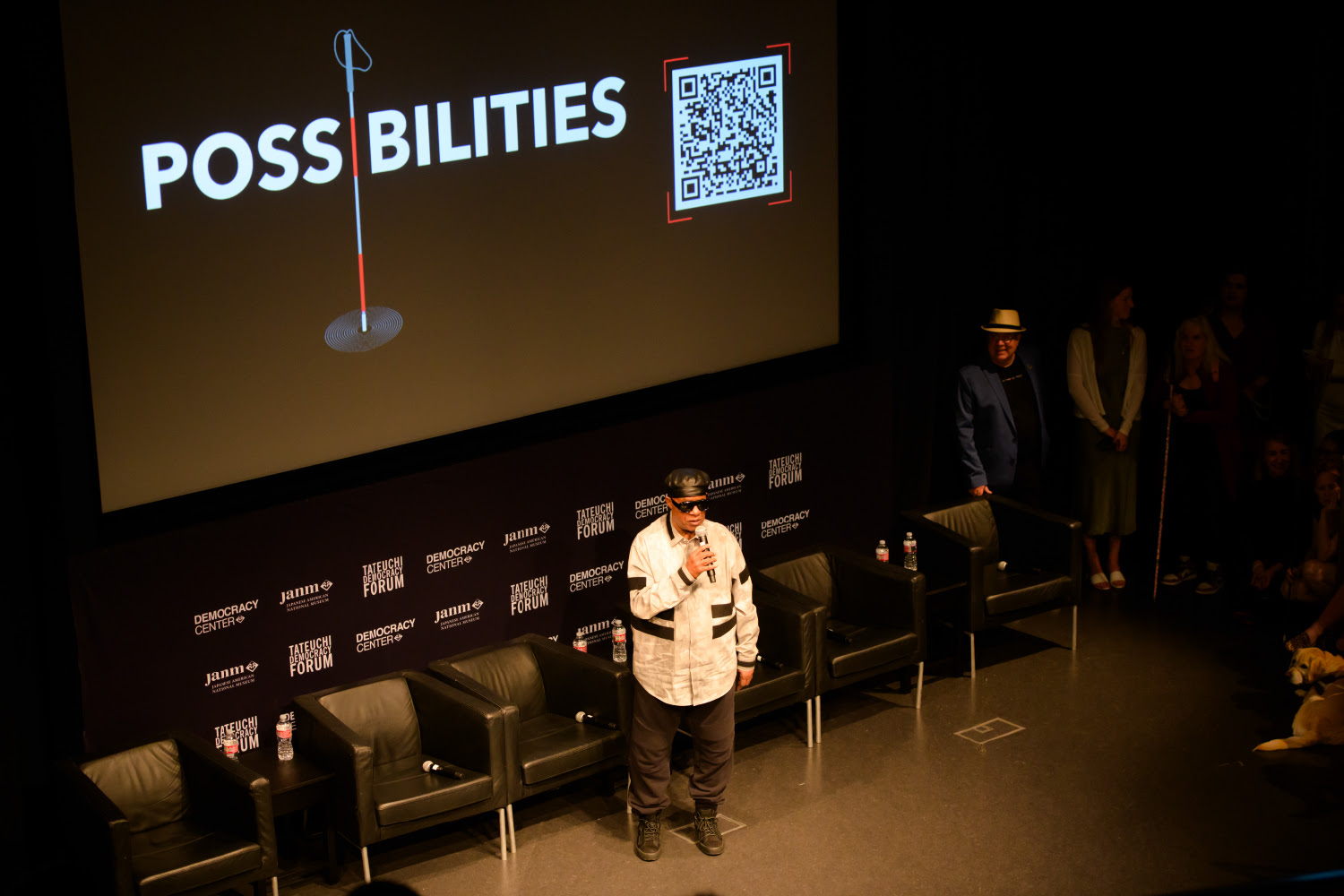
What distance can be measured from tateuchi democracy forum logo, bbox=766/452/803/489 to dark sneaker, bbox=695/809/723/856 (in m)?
2.08

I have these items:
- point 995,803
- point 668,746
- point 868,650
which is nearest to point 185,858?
point 668,746

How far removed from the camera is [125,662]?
5.63 meters

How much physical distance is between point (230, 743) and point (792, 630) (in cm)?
230

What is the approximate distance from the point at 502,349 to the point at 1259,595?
164 inches

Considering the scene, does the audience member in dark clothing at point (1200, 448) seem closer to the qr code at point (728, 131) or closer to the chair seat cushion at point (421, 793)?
the qr code at point (728, 131)

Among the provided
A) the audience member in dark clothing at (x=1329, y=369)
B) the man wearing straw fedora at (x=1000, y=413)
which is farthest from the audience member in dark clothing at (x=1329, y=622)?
the man wearing straw fedora at (x=1000, y=413)

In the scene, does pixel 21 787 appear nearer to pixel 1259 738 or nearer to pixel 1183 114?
pixel 1259 738

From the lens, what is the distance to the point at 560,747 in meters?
6.04

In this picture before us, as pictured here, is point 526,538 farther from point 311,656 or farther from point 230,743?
point 230,743

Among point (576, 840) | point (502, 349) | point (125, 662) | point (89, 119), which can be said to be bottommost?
point (576, 840)

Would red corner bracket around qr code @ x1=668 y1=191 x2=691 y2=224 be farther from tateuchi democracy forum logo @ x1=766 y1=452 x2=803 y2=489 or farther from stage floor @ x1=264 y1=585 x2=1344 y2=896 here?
stage floor @ x1=264 y1=585 x2=1344 y2=896

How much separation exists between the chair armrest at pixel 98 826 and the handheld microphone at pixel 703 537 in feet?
7.09

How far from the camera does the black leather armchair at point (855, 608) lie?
6.80 metres

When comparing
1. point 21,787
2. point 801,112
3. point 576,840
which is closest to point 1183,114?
point 801,112
